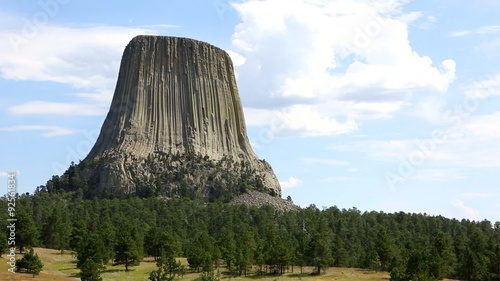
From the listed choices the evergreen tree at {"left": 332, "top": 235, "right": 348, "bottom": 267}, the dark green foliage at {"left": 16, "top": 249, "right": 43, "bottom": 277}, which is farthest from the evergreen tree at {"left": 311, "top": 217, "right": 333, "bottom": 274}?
the dark green foliage at {"left": 16, "top": 249, "right": 43, "bottom": 277}

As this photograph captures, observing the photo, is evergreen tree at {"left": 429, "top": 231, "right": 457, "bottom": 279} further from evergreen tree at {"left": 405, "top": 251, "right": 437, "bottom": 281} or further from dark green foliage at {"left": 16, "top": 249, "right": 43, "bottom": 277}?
dark green foliage at {"left": 16, "top": 249, "right": 43, "bottom": 277}

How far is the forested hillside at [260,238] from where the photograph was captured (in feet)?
272

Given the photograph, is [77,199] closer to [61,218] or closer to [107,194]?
[107,194]

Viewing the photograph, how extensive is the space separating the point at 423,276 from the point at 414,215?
79464 mm

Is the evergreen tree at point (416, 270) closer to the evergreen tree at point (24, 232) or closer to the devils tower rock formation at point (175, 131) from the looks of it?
the evergreen tree at point (24, 232)

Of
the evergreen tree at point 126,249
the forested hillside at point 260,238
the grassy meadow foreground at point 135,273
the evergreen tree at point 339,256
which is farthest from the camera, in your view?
the evergreen tree at point 339,256

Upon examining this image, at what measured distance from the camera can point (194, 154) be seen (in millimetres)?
168875

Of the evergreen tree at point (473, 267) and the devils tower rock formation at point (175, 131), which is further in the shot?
the devils tower rock formation at point (175, 131)

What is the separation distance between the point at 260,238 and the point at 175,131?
72686mm

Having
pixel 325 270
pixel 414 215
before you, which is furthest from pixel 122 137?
pixel 325 270

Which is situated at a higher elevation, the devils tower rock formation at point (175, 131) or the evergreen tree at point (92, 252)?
the devils tower rock formation at point (175, 131)

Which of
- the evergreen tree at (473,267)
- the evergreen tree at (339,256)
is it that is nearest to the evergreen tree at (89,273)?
the evergreen tree at (339,256)

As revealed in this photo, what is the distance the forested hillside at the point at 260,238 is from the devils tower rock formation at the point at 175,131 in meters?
13.9

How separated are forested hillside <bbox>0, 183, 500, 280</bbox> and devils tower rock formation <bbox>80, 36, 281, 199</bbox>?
13.9 m
